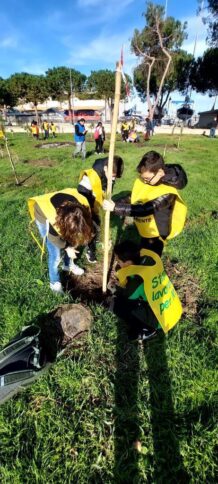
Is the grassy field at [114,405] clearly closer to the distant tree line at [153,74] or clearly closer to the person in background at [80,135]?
the person in background at [80,135]

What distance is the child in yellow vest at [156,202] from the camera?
266cm

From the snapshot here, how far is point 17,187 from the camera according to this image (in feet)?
24.0

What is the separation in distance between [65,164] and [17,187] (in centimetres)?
289

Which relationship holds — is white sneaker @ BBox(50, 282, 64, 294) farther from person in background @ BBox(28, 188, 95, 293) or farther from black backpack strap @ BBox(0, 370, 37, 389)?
black backpack strap @ BBox(0, 370, 37, 389)

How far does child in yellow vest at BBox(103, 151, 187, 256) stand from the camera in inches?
105

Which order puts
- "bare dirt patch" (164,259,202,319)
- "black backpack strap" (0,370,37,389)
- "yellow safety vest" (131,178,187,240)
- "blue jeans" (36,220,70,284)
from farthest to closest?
"bare dirt patch" (164,259,202,319) < "blue jeans" (36,220,70,284) < "yellow safety vest" (131,178,187,240) < "black backpack strap" (0,370,37,389)

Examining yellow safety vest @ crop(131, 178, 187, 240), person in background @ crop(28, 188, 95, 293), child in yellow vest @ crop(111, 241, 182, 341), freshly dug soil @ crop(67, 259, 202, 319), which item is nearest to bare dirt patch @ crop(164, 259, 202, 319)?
freshly dug soil @ crop(67, 259, 202, 319)

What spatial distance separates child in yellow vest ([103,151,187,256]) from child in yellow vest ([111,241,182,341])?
13.7 inches

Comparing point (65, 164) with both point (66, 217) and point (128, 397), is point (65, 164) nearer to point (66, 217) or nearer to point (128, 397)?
point (66, 217)

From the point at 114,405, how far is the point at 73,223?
4.91 feet

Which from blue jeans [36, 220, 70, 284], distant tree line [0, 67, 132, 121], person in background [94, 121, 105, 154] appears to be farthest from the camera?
distant tree line [0, 67, 132, 121]

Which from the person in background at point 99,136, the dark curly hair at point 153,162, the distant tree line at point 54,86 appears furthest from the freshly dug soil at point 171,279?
the distant tree line at point 54,86

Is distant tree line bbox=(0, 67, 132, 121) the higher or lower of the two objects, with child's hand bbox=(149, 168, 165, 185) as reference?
higher

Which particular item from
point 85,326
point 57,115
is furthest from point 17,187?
point 57,115
